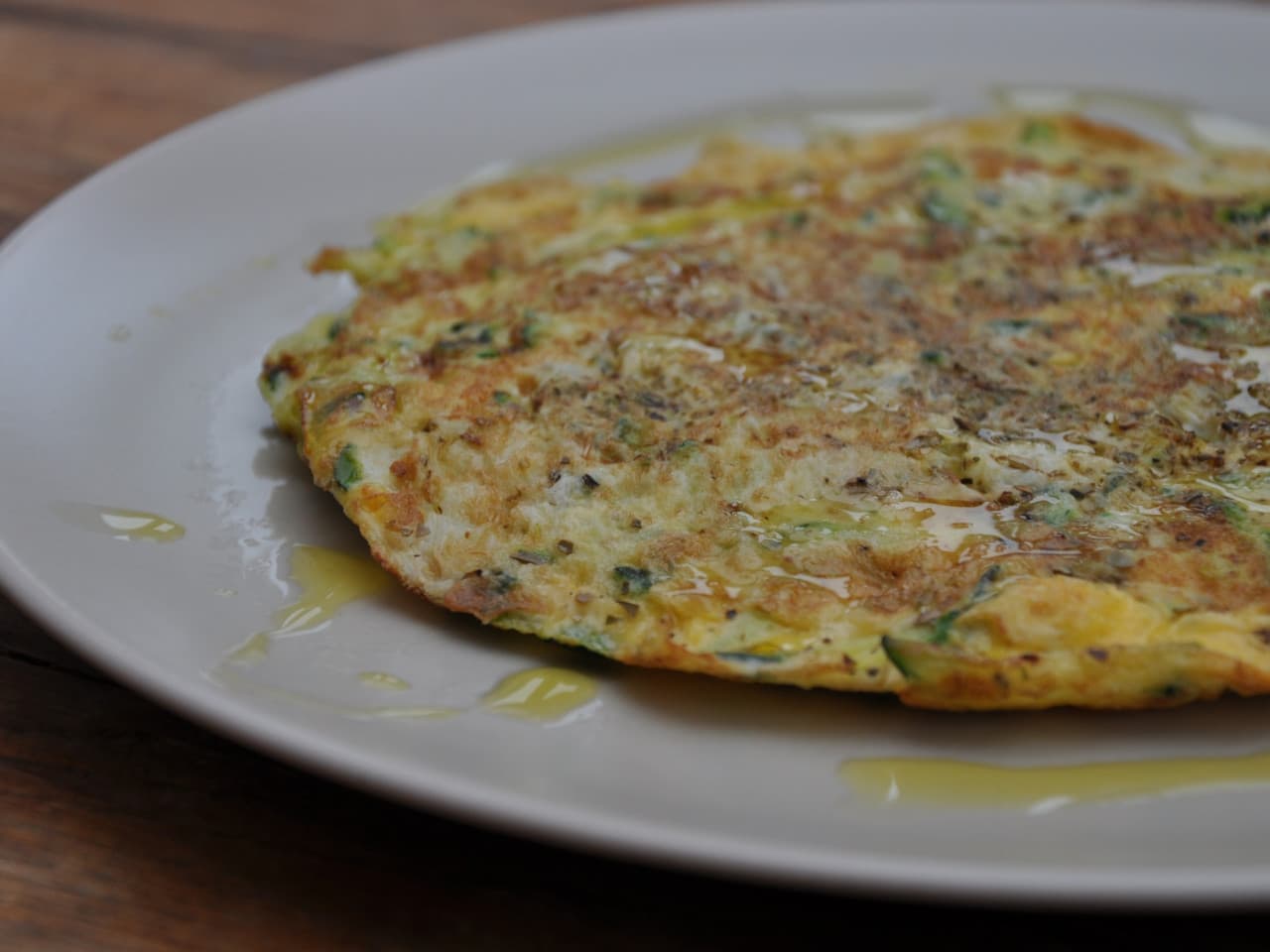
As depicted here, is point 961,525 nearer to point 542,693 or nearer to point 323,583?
point 542,693

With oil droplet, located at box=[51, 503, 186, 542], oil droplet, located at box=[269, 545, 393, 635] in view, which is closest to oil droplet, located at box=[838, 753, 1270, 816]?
oil droplet, located at box=[269, 545, 393, 635]

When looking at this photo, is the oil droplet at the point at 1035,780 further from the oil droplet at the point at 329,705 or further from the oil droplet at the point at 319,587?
the oil droplet at the point at 319,587

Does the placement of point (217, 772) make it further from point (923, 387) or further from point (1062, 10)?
point (1062, 10)

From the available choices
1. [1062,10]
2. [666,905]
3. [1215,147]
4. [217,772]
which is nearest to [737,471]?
[666,905]

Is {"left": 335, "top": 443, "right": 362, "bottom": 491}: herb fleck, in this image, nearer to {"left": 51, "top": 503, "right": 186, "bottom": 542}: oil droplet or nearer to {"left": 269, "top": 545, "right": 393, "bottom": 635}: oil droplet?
{"left": 269, "top": 545, "right": 393, "bottom": 635}: oil droplet

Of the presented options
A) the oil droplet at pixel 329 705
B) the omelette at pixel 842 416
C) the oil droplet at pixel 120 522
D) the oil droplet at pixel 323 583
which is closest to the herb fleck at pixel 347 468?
the omelette at pixel 842 416
